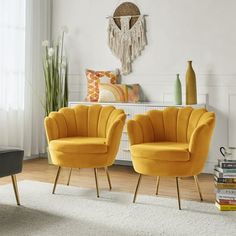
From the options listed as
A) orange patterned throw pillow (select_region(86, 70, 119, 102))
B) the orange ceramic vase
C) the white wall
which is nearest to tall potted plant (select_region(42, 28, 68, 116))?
the white wall

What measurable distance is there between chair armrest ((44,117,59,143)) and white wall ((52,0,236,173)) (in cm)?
148

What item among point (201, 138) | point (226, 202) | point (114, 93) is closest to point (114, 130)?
point (201, 138)

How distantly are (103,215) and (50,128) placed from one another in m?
1.11

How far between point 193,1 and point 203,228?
2773 millimetres

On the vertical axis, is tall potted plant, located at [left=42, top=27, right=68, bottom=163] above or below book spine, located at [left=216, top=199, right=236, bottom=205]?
above

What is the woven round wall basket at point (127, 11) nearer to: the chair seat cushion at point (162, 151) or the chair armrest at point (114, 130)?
the chair armrest at point (114, 130)

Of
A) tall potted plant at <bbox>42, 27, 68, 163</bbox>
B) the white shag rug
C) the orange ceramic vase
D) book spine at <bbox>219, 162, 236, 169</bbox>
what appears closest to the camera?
the white shag rug

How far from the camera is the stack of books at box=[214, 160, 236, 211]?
10.7ft

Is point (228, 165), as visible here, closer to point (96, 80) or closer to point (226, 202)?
point (226, 202)

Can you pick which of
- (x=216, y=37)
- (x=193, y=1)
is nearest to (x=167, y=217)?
(x=216, y=37)

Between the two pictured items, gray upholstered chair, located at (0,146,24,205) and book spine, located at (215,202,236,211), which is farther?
book spine, located at (215,202,236,211)

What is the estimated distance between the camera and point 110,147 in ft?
12.0

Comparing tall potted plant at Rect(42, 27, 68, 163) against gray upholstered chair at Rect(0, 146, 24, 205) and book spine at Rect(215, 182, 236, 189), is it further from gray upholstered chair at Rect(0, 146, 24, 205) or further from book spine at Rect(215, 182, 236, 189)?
book spine at Rect(215, 182, 236, 189)

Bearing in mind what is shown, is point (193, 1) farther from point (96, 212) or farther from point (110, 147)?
point (96, 212)
